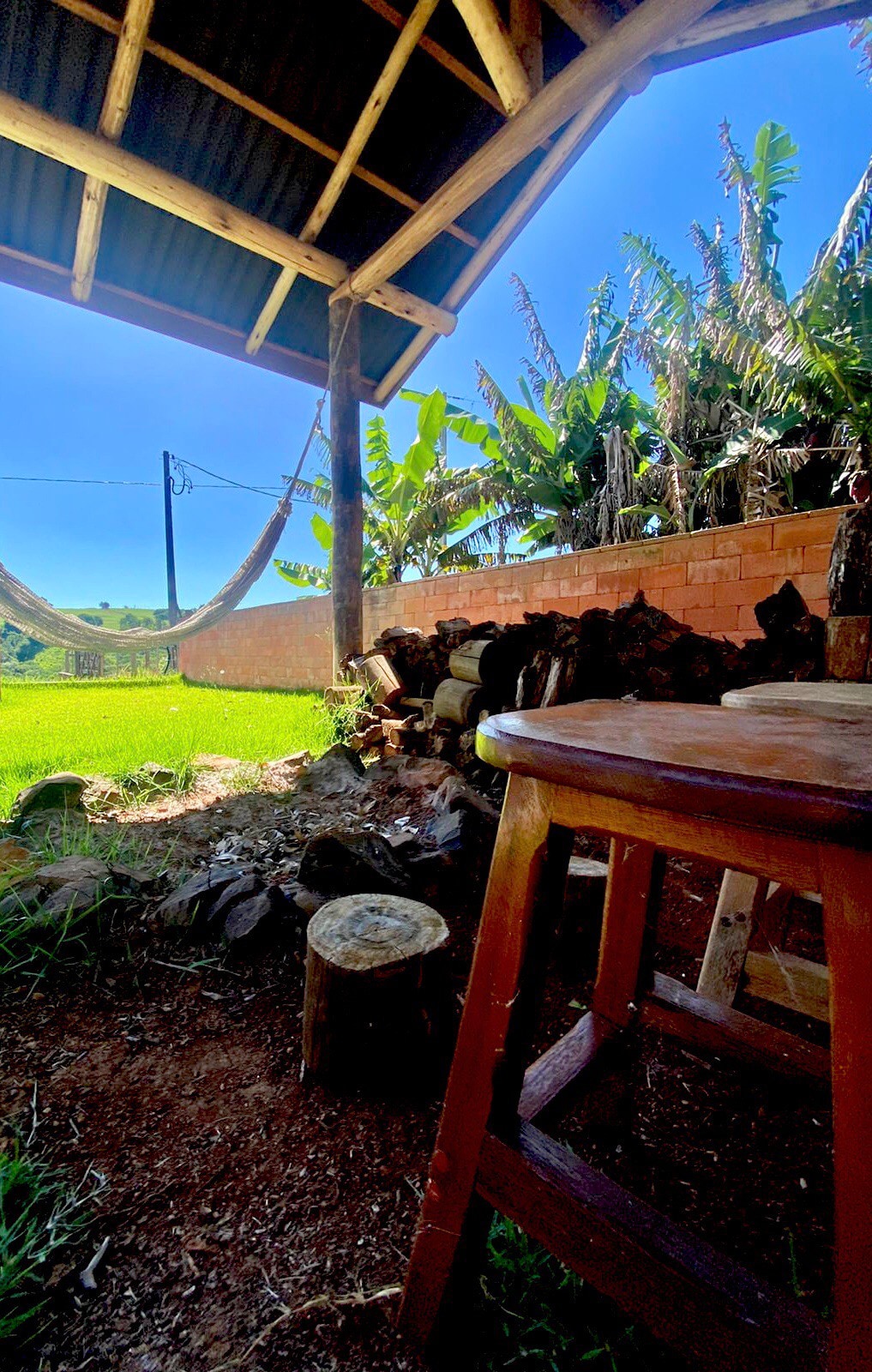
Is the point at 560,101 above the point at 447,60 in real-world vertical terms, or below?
below

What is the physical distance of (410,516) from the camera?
9008 mm

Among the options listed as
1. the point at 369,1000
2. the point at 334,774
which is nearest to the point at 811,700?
the point at 369,1000

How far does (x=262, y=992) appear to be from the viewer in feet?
4.73

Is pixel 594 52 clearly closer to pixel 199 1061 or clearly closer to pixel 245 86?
pixel 245 86

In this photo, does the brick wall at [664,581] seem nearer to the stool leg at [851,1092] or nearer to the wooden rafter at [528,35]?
the wooden rafter at [528,35]

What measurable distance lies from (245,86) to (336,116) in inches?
21.3

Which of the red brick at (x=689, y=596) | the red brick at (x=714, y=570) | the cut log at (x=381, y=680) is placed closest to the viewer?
the red brick at (x=714, y=570)

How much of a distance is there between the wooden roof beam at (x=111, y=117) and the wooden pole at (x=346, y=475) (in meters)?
1.59

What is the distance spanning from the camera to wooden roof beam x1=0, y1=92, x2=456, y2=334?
9.91 ft

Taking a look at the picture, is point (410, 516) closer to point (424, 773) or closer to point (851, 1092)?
point (424, 773)

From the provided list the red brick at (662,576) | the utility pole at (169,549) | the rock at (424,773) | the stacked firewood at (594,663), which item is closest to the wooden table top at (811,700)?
the stacked firewood at (594,663)

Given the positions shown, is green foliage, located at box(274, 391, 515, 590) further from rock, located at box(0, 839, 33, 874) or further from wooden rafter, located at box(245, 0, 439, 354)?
rock, located at box(0, 839, 33, 874)

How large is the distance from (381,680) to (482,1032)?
130 inches

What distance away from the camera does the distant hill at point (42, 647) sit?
72.7 ft
